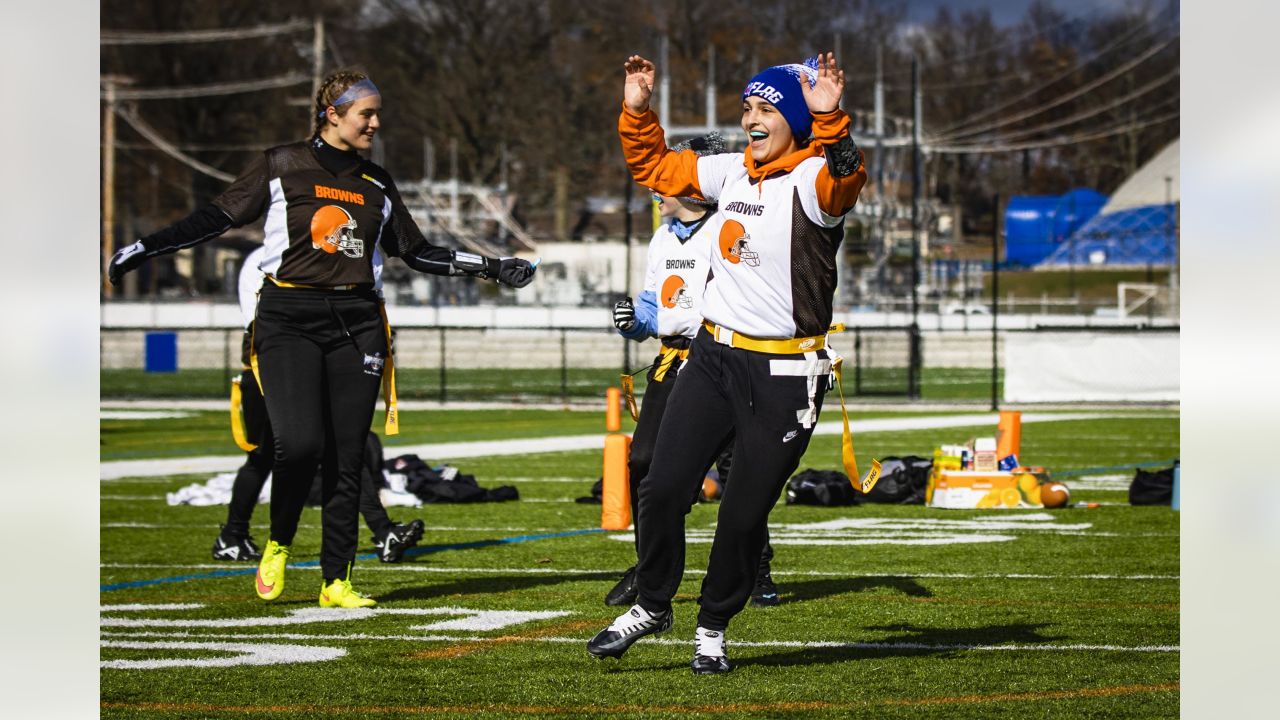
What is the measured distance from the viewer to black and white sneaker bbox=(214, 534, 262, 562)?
32.7 ft

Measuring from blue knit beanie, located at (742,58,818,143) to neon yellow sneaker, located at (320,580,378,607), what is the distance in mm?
3176

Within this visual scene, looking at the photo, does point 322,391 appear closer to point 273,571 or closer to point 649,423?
point 273,571

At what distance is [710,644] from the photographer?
19.7ft

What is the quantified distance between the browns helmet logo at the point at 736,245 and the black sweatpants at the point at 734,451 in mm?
299

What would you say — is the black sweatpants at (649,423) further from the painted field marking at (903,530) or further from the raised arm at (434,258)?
the painted field marking at (903,530)

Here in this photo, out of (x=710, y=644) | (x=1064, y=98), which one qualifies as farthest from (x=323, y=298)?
(x=1064, y=98)

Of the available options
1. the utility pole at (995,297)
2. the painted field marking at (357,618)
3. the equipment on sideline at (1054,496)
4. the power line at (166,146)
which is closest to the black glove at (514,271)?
the painted field marking at (357,618)

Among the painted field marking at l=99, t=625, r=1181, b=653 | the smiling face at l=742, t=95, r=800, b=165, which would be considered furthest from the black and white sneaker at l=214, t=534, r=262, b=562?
the smiling face at l=742, t=95, r=800, b=165

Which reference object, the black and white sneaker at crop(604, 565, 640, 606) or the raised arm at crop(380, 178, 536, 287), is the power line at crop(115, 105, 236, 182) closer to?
the raised arm at crop(380, 178, 536, 287)

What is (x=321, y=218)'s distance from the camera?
735 cm

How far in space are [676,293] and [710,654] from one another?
232 cm
